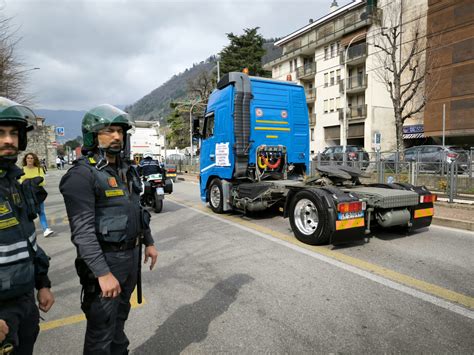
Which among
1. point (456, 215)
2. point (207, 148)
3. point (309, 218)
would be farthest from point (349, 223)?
point (207, 148)

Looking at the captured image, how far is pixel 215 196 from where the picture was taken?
340 inches

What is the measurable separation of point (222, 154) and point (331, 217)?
146 inches

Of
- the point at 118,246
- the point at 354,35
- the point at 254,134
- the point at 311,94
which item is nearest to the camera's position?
the point at 118,246

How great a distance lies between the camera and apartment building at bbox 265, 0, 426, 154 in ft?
100

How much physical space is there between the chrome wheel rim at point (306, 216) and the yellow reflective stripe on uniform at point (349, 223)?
44cm

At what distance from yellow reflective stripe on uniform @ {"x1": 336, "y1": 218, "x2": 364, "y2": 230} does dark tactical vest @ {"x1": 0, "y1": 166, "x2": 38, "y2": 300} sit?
412 centimetres

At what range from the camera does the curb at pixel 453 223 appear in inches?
259

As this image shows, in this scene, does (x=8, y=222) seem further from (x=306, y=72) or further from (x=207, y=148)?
(x=306, y=72)

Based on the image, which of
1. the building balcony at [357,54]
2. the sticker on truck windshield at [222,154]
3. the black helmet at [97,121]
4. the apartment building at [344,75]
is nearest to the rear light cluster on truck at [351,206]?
Result: the sticker on truck windshield at [222,154]

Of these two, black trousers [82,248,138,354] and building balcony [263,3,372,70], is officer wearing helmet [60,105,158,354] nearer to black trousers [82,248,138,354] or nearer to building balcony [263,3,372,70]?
black trousers [82,248,138,354]

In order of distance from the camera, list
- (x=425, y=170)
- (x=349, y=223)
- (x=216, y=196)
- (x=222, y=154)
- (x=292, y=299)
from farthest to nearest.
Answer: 1. (x=425, y=170)
2. (x=216, y=196)
3. (x=222, y=154)
4. (x=349, y=223)
5. (x=292, y=299)

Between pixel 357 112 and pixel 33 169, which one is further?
→ pixel 357 112

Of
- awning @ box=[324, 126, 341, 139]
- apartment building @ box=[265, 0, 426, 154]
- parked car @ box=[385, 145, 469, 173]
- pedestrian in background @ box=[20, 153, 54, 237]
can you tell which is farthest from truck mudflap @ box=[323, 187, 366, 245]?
awning @ box=[324, 126, 341, 139]

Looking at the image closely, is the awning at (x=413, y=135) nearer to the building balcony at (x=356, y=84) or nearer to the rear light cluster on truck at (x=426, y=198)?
the building balcony at (x=356, y=84)
